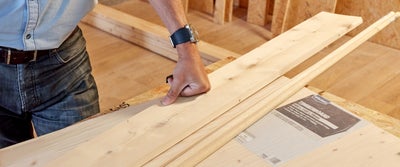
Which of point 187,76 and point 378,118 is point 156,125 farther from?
point 378,118

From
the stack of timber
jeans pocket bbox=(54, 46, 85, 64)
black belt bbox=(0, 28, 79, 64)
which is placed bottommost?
the stack of timber

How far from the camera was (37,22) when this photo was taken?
49.6 inches

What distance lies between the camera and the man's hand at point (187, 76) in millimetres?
1265

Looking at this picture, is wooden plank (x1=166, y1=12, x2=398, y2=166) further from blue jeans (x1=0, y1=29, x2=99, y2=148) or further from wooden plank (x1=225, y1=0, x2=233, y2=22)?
wooden plank (x1=225, y1=0, x2=233, y2=22)

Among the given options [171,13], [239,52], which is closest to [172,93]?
[171,13]

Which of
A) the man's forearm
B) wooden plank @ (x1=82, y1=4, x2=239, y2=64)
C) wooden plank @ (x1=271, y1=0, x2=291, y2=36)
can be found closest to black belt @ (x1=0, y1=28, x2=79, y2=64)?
the man's forearm

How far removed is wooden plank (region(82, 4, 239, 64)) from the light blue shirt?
1.34 m

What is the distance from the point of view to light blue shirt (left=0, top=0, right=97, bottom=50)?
1.23m

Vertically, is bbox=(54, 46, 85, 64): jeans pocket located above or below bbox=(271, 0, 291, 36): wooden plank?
above

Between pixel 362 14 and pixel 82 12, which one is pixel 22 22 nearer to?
pixel 82 12

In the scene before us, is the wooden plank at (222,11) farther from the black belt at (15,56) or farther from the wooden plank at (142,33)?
the black belt at (15,56)

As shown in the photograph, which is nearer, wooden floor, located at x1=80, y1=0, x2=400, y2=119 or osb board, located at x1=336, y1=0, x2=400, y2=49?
wooden floor, located at x1=80, y1=0, x2=400, y2=119

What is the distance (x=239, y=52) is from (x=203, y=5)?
0.79m

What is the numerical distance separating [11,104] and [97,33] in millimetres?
1910
